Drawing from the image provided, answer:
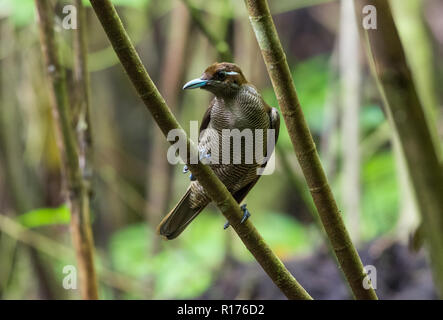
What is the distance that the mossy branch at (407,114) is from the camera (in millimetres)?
806

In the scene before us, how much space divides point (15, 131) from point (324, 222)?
5.92 feet

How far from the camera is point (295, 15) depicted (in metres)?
4.26

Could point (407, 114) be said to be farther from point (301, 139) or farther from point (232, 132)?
point (232, 132)

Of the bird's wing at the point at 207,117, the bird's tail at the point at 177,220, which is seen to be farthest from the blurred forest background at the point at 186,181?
the bird's tail at the point at 177,220

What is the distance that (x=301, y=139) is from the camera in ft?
2.84

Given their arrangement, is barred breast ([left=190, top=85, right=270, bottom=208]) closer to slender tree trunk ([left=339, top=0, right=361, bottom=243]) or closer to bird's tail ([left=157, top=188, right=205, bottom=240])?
bird's tail ([left=157, top=188, right=205, bottom=240])

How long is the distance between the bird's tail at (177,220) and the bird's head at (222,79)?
0.85ft

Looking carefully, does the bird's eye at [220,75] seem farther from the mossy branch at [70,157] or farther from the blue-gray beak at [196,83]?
the mossy branch at [70,157]

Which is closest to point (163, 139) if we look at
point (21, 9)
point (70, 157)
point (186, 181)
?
point (186, 181)

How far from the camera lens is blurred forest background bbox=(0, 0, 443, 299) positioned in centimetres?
195

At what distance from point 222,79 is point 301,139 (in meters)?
0.34

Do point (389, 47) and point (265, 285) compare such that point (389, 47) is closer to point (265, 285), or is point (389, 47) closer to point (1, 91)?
point (265, 285)

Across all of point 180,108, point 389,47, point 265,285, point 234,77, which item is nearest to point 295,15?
point 180,108

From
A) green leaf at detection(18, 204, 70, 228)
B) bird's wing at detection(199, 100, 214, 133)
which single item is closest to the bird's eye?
bird's wing at detection(199, 100, 214, 133)
